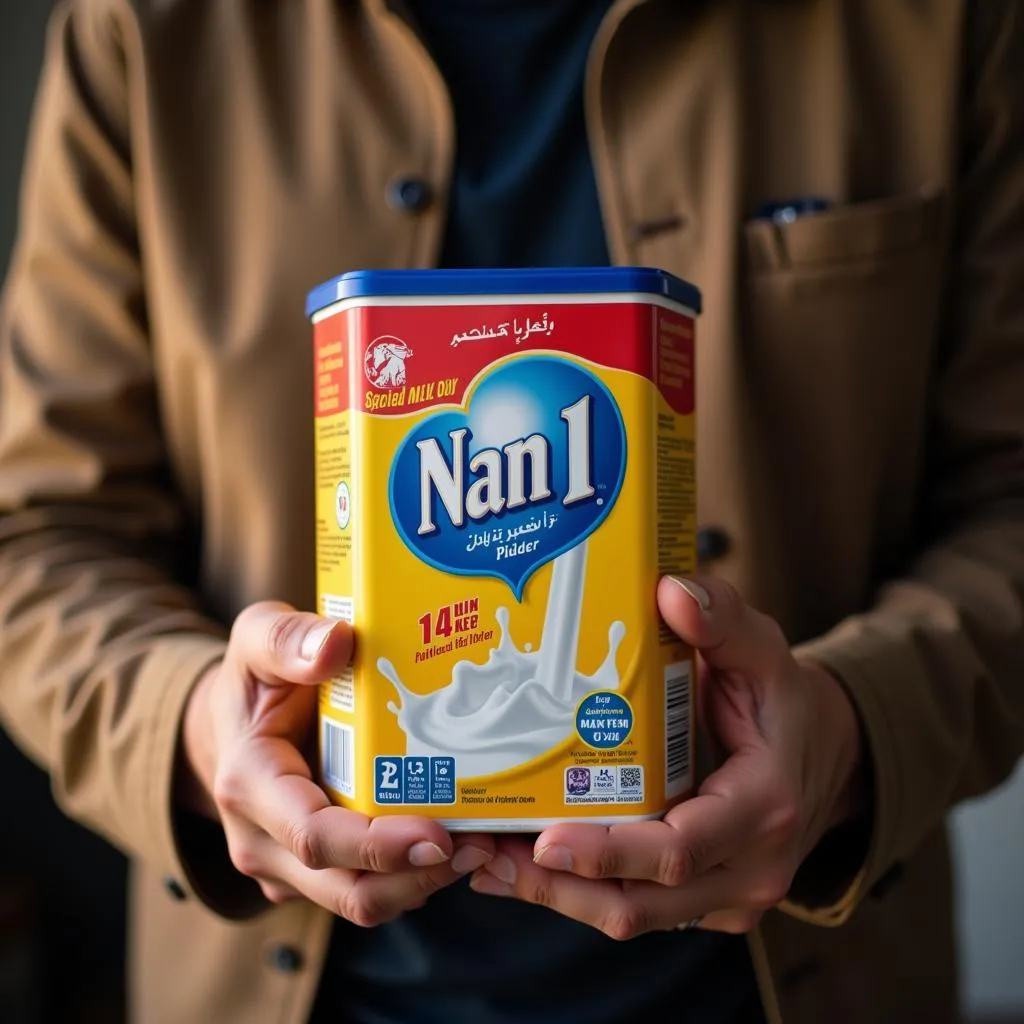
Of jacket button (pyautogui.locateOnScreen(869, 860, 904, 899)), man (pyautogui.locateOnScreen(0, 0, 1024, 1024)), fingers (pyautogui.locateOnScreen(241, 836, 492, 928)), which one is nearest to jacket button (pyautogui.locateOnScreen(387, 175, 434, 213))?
man (pyautogui.locateOnScreen(0, 0, 1024, 1024))

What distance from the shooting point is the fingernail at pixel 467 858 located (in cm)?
48

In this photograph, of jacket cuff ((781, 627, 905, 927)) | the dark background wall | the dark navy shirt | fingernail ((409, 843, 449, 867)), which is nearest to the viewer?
fingernail ((409, 843, 449, 867))

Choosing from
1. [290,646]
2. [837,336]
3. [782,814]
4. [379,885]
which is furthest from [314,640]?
[837,336]

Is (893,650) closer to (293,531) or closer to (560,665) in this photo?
(560,665)

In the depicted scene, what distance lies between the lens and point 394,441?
0.48 meters

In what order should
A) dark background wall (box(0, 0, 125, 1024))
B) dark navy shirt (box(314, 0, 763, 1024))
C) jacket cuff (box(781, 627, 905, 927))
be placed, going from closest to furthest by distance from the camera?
jacket cuff (box(781, 627, 905, 927)) < dark navy shirt (box(314, 0, 763, 1024)) < dark background wall (box(0, 0, 125, 1024))

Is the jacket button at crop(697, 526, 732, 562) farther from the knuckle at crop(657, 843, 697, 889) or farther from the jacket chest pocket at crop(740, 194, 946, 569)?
the knuckle at crop(657, 843, 697, 889)

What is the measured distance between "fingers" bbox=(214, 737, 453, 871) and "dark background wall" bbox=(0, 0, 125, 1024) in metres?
1.17

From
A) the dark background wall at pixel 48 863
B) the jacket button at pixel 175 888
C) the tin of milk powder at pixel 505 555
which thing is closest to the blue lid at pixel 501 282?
the tin of milk powder at pixel 505 555

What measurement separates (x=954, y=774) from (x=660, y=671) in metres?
0.25

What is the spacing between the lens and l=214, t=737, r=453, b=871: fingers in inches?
18.2

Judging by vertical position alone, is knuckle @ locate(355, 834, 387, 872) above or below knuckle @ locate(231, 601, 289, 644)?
below

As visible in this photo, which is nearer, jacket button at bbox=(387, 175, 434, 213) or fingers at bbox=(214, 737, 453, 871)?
fingers at bbox=(214, 737, 453, 871)

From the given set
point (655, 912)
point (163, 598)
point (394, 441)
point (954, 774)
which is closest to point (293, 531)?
point (163, 598)
